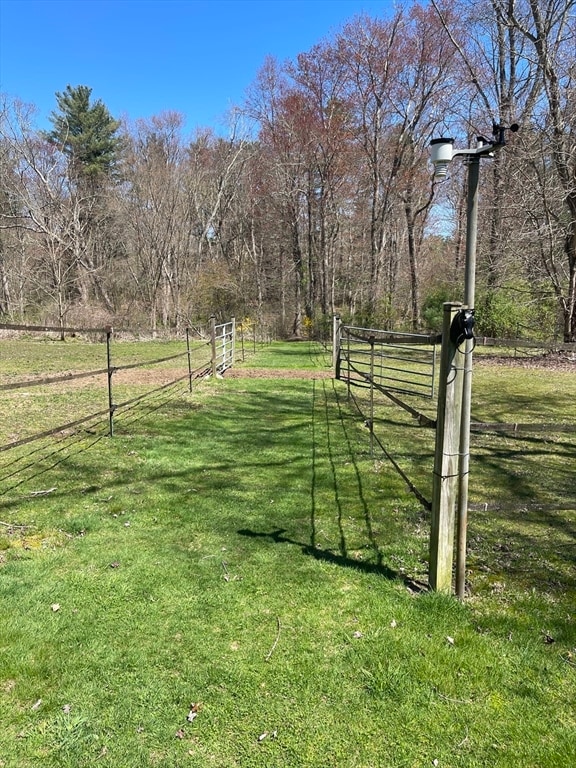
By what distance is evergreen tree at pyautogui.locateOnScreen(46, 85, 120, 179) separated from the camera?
27.6m

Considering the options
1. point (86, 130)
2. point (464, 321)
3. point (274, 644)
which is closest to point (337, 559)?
point (274, 644)

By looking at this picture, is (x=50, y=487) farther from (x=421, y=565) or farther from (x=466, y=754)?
(x=466, y=754)

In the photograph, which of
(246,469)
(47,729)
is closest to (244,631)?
(47,729)

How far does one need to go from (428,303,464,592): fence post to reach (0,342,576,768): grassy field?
199 millimetres

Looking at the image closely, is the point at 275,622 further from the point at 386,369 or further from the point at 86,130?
the point at 86,130

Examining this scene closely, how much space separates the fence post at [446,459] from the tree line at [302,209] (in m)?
13.6

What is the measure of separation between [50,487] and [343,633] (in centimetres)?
301

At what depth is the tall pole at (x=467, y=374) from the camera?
2260mm

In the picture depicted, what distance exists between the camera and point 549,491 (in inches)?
168

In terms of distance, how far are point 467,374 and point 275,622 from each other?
1.58 metres

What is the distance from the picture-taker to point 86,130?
28.4 metres

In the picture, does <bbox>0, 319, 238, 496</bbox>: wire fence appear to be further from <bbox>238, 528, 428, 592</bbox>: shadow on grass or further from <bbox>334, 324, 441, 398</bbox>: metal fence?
<bbox>334, 324, 441, 398</bbox>: metal fence

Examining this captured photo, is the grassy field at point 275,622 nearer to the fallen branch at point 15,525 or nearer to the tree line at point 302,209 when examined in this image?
the fallen branch at point 15,525

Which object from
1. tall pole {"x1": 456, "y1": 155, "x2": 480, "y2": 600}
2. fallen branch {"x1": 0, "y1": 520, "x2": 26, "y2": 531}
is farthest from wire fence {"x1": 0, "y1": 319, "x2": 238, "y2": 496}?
tall pole {"x1": 456, "y1": 155, "x2": 480, "y2": 600}
